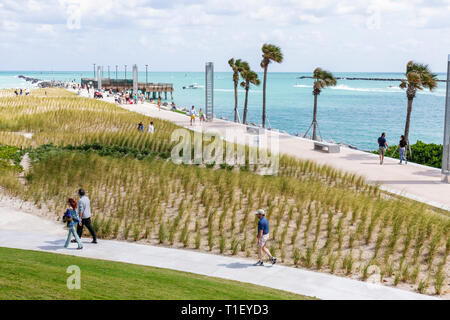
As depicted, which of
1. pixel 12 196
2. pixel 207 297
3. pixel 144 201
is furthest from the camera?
pixel 12 196

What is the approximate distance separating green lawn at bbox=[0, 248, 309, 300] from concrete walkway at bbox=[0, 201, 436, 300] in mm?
559

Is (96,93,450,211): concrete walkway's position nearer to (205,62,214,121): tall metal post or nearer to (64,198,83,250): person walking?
(64,198,83,250): person walking

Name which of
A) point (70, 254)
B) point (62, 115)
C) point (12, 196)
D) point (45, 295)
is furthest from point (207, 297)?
point (62, 115)

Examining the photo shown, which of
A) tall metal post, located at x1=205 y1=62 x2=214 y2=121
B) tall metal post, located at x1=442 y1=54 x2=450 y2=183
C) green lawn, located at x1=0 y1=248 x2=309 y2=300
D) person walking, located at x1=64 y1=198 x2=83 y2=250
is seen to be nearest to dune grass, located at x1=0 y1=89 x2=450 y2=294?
person walking, located at x1=64 y1=198 x2=83 y2=250

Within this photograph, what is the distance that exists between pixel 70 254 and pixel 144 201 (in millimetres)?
4274

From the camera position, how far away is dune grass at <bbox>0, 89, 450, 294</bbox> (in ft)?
37.1

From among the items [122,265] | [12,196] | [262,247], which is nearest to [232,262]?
[262,247]

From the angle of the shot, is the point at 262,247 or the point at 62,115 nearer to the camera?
the point at 262,247

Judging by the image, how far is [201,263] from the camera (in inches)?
428

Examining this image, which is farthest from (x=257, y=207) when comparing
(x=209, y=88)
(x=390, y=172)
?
(x=209, y=88)

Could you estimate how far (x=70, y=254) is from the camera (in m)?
11.4

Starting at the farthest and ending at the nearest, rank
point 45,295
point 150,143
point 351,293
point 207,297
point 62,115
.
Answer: point 62,115, point 150,143, point 351,293, point 207,297, point 45,295

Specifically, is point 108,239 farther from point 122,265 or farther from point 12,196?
point 12,196
